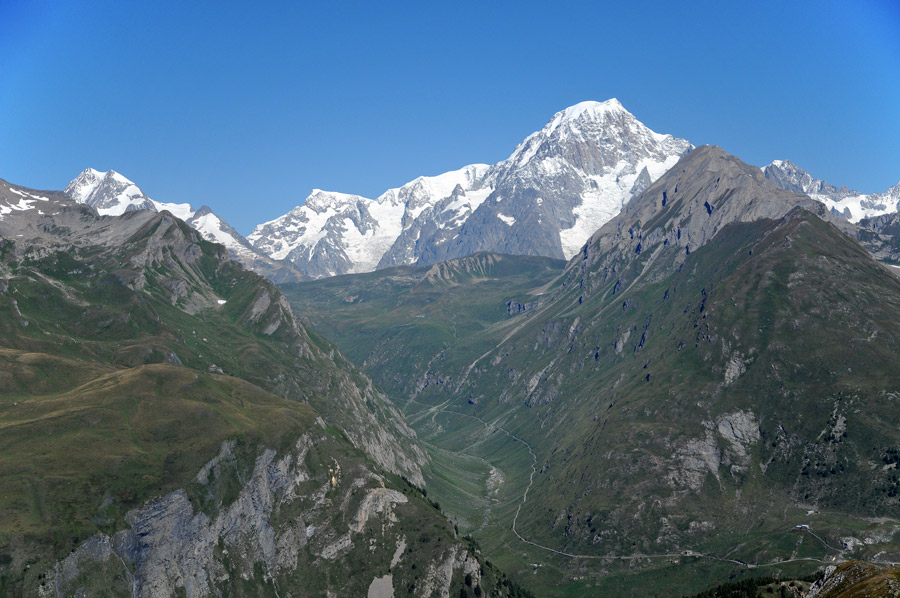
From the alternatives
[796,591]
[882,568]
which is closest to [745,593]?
[796,591]

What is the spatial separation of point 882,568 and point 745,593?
61.9 m

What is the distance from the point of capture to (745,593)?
18162cm

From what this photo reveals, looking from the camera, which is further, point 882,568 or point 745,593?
point 745,593

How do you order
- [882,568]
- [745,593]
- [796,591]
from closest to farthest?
[882,568] → [796,591] → [745,593]

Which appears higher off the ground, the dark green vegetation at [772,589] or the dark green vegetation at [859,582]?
the dark green vegetation at [859,582]

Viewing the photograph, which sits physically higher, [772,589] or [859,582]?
[859,582]

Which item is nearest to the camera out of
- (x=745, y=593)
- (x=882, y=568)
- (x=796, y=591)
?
(x=882, y=568)

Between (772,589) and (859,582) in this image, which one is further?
(772,589)

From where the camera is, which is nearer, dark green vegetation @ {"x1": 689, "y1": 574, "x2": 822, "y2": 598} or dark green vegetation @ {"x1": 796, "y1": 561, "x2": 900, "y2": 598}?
dark green vegetation @ {"x1": 796, "y1": 561, "x2": 900, "y2": 598}

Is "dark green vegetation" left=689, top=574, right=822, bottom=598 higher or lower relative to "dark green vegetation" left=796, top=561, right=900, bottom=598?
lower

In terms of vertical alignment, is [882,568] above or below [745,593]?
above

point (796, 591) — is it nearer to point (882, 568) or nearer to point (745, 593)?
point (745, 593)

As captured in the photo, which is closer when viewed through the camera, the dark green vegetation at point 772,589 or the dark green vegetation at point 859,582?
the dark green vegetation at point 859,582
